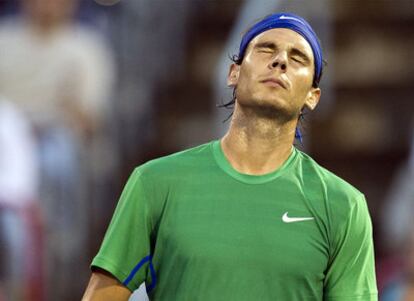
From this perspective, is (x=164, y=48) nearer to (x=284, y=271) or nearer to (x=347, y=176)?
(x=347, y=176)

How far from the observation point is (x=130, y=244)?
12.8ft

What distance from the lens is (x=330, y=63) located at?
9836 millimetres

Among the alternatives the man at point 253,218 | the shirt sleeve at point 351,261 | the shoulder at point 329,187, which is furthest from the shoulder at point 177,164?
the shirt sleeve at point 351,261

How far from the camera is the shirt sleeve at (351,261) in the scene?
12.9 feet

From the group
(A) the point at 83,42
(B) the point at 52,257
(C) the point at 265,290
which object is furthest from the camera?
(A) the point at 83,42

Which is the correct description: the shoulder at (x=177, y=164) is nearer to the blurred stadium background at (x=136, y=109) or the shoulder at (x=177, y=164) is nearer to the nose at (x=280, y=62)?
the nose at (x=280, y=62)

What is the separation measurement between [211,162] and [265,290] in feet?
1.54

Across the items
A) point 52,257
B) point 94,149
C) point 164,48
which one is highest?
point 164,48

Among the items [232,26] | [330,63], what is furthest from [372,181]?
[232,26]

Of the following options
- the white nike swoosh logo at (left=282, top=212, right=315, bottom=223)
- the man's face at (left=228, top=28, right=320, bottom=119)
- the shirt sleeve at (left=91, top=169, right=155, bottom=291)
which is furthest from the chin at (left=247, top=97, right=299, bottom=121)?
the shirt sleeve at (left=91, top=169, right=155, bottom=291)

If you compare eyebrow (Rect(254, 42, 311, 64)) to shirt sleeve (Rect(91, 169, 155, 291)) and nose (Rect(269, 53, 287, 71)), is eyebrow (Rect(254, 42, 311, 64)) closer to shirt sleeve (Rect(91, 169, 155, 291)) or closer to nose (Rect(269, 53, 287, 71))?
nose (Rect(269, 53, 287, 71))

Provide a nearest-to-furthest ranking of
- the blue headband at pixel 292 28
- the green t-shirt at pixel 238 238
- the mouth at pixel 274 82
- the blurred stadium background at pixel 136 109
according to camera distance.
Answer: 1. the green t-shirt at pixel 238 238
2. the mouth at pixel 274 82
3. the blue headband at pixel 292 28
4. the blurred stadium background at pixel 136 109

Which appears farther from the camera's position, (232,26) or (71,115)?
(232,26)

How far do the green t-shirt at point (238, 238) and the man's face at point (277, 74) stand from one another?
24 centimetres
